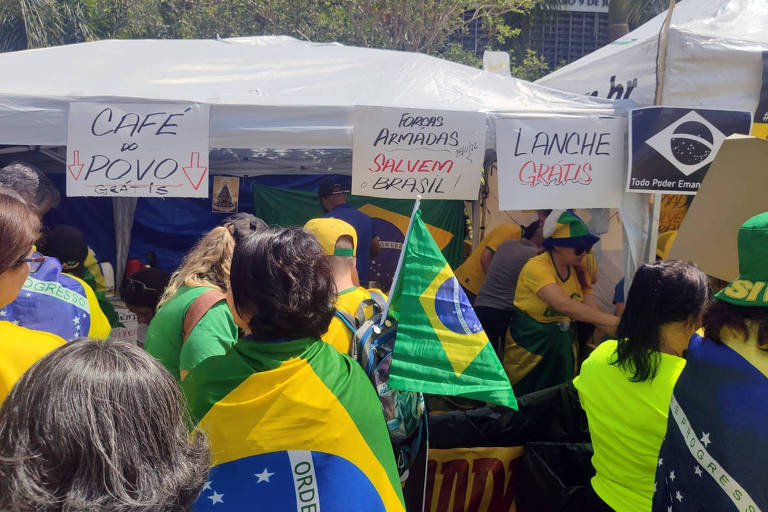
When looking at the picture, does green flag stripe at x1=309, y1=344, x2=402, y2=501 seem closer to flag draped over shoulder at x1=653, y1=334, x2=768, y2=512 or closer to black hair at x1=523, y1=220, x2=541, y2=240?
flag draped over shoulder at x1=653, y1=334, x2=768, y2=512

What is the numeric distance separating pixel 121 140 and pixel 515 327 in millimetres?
2475

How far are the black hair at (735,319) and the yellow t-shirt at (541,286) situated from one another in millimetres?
2143

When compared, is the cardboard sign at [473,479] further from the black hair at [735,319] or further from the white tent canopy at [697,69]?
the black hair at [735,319]

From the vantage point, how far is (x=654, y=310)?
2.20 m

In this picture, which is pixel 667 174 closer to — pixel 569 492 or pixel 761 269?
pixel 569 492

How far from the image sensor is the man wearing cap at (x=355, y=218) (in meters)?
4.72

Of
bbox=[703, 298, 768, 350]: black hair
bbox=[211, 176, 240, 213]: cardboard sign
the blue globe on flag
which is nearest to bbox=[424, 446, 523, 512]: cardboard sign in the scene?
the blue globe on flag

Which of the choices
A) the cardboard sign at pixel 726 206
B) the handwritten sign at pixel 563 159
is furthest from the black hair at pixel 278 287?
the handwritten sign at pixel 563 159

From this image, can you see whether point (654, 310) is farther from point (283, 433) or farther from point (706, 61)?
point (706, 61)

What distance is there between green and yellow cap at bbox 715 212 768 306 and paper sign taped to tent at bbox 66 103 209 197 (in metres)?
2.38

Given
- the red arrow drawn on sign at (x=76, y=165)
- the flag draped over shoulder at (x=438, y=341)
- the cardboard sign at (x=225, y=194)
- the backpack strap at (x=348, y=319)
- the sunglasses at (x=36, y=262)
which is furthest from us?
the cardboard sign at (x=225, y=194)

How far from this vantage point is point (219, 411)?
60.7 inches

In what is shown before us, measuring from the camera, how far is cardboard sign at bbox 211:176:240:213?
20.9ft

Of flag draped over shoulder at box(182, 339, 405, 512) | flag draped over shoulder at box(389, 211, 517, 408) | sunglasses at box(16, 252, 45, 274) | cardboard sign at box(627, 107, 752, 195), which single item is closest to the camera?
flag draped over shoulder at box(182, 339, 405, 512)
